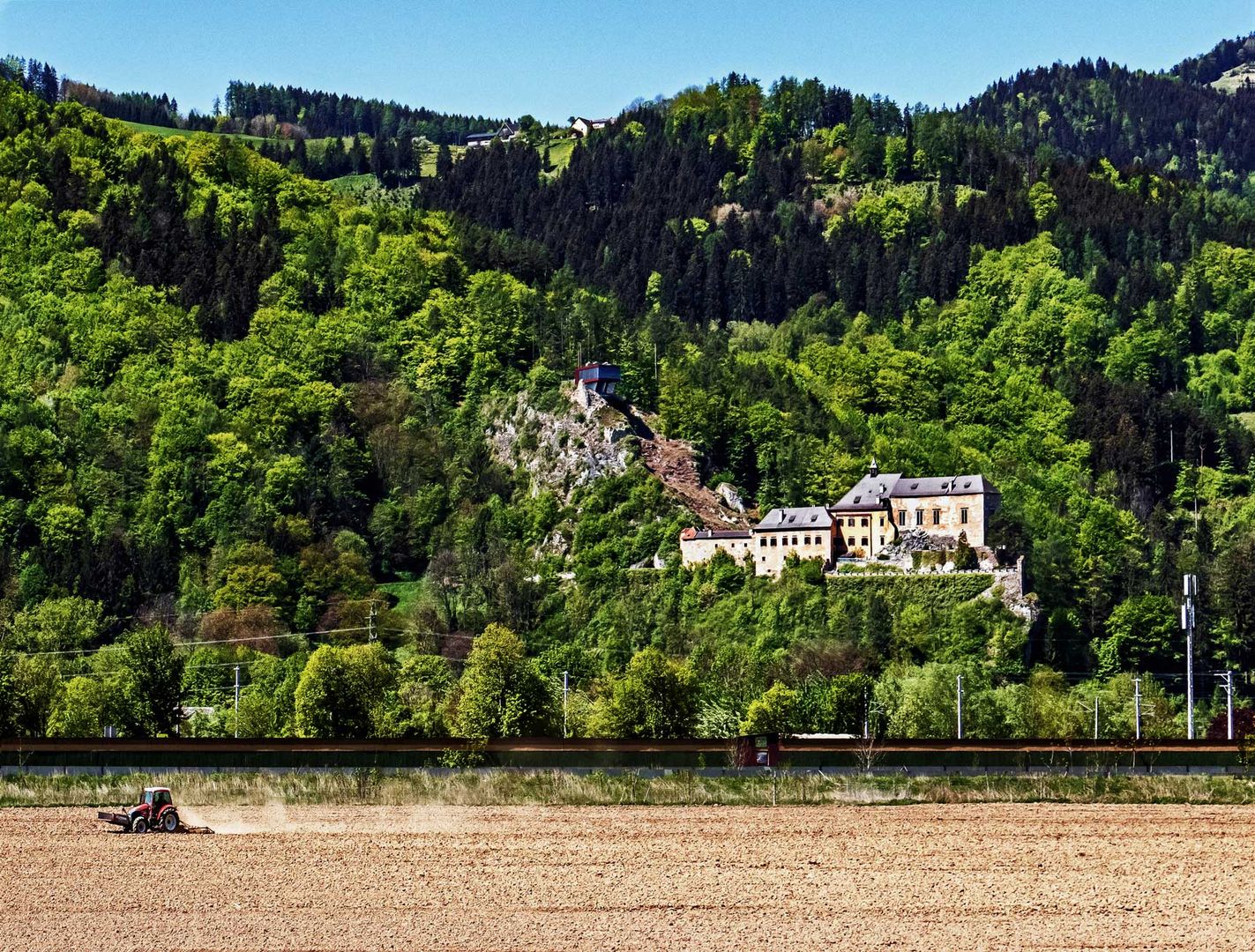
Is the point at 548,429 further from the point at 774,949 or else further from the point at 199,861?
the point at 774,949

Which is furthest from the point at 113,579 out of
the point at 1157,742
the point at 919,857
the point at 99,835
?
the point at 919,857

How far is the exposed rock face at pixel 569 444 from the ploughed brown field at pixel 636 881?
122 meters

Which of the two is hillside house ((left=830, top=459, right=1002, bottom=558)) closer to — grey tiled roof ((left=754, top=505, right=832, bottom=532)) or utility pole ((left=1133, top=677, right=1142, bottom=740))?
grey tiled roof ((left=754, top=505, right=832, bottom=532))

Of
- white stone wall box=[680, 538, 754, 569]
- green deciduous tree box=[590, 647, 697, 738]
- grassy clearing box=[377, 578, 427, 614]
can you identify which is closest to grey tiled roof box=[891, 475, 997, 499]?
white stone wall box=[680, 538, 754, 569]

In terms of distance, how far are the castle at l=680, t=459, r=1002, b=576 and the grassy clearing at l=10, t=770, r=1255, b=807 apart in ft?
292

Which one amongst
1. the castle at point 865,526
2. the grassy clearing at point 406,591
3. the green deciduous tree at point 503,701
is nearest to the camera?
the green deciduous tree at point 503,701

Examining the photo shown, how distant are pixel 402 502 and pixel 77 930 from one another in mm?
157944

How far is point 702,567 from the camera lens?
164 meters

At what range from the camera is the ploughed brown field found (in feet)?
132

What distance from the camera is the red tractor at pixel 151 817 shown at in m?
57.8

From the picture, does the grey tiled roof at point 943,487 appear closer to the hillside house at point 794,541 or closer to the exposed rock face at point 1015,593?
the hillside house at point 794,541

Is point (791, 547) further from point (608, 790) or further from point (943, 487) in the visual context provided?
point (608, 790)

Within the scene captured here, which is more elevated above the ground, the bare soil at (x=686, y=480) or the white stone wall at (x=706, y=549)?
the bare soil at (x=686, y=480)

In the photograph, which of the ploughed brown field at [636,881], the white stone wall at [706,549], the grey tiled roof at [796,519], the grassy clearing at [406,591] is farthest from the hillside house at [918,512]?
the ploughed brown field at [636,881]
